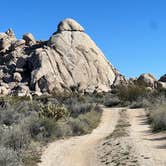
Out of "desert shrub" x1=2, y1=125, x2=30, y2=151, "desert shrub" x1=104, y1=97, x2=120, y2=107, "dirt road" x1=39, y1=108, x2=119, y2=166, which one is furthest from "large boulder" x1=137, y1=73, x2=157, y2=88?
"desert shrub" x1=2, y1=125, x2=30, y2=151

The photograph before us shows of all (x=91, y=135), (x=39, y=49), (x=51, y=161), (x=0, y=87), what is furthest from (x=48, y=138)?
(x=39, y=49)

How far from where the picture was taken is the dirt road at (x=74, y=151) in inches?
594

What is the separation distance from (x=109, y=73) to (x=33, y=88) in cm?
1647

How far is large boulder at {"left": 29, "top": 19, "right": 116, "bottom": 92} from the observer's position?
253ft

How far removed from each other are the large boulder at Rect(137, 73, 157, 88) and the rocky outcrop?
5785 mm

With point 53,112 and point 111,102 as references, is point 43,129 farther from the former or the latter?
point 111,102

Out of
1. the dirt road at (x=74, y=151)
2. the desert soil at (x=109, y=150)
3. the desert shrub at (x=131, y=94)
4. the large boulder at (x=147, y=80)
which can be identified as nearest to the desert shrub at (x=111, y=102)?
the desert shrub at (x=131, y=94)

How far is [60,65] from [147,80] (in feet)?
52.8

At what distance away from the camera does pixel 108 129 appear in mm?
25484

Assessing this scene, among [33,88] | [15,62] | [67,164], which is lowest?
[67,164]

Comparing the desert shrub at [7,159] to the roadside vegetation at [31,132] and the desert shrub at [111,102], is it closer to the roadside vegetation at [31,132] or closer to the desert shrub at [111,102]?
the roadside vegetation at [31,132]

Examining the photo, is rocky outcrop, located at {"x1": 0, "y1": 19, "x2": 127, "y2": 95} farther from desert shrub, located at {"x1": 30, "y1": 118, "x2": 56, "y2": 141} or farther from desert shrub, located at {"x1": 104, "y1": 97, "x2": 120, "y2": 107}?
desert shrub, located at {"x1": 30, "y1": 118, "x2": 56, "y2": 141}

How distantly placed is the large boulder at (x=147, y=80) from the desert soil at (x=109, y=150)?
167 ft

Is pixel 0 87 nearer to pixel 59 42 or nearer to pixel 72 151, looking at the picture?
pixel 59 42
